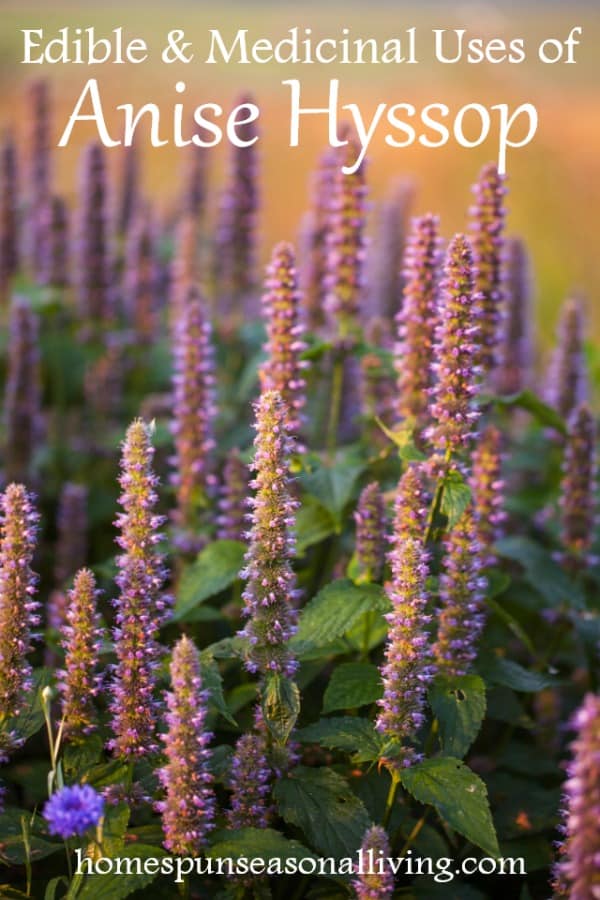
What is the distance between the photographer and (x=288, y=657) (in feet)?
12.8

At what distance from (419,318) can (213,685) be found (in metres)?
2.01

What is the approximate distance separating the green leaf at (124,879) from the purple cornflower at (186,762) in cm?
8

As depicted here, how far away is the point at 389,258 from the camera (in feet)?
30.1

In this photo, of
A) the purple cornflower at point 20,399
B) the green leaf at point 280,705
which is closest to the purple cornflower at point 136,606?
the green leaf at point 280,705

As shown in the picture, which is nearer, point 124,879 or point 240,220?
point 124,879

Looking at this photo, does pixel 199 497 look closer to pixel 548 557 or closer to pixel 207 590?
pixel 207 590

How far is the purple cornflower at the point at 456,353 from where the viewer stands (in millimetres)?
4091

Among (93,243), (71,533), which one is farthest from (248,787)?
(93,243)

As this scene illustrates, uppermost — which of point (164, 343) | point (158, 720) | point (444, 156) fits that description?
point (444, 156)

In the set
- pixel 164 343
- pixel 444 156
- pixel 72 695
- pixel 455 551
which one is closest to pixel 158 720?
pixel 72 695

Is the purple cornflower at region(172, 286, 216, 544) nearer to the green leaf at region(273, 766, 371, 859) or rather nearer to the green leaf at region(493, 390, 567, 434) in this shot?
the green leaf at region(493, 390, 567, 434)

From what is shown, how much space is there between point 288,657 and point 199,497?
206cm

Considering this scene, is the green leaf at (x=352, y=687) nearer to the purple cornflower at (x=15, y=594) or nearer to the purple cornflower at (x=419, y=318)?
the purple cornflower at (x=15, y=594)

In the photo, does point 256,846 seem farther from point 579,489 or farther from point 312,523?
point 579,489
